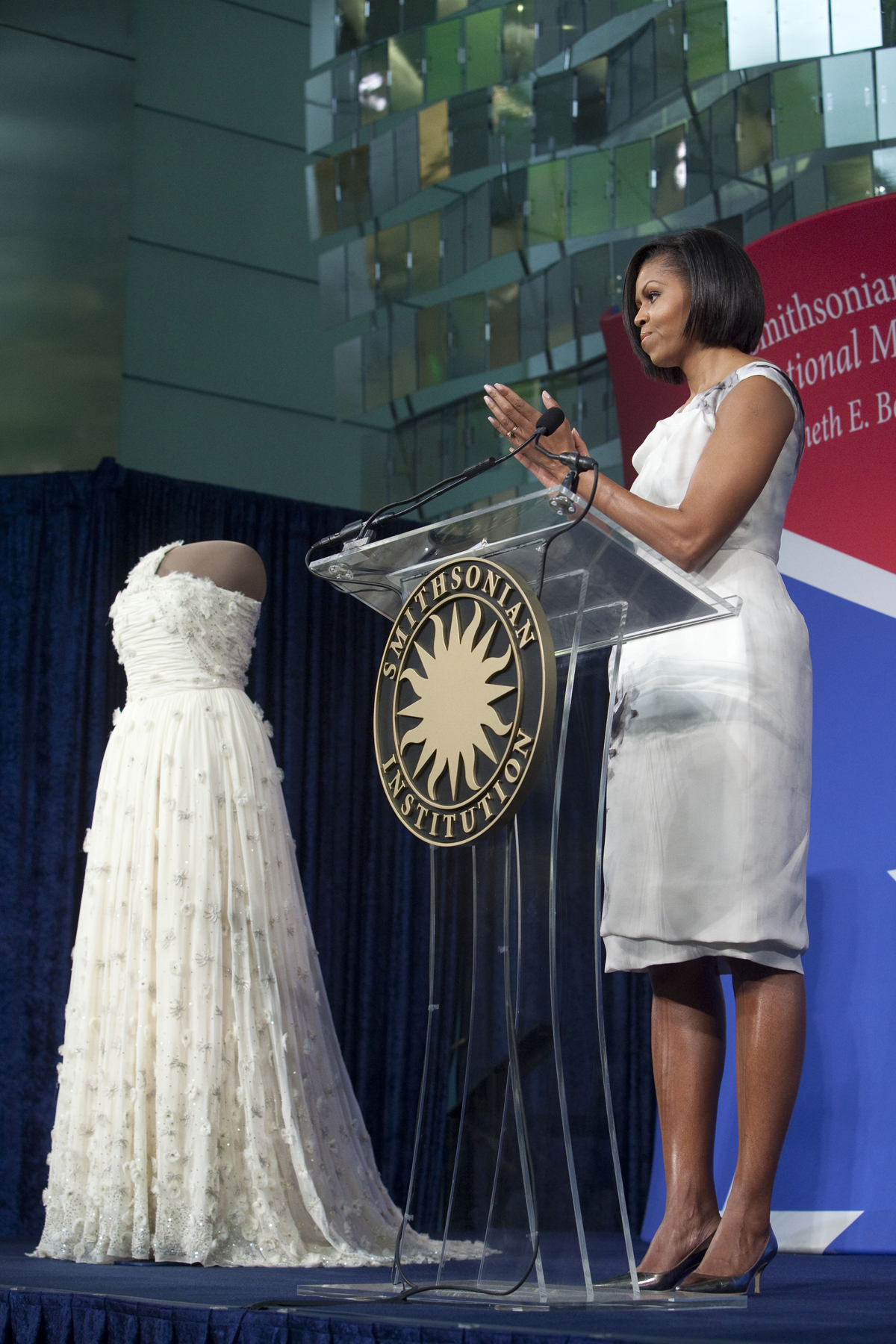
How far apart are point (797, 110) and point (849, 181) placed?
248 millimetres

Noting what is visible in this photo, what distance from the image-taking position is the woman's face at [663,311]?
1.83 metres

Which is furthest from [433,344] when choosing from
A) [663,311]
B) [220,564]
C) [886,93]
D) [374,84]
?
[663,311]

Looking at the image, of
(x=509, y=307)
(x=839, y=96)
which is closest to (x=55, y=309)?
(x=509, y=307)

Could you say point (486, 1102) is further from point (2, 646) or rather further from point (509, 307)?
point (509, 307)

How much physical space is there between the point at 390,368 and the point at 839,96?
5.98 ft

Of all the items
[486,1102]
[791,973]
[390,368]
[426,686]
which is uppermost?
[390,368]

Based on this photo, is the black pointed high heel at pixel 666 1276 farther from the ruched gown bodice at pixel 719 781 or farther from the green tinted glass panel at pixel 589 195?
the green tinted glass panel at pixel 589 195

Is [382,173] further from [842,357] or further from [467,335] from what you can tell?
[842,357]

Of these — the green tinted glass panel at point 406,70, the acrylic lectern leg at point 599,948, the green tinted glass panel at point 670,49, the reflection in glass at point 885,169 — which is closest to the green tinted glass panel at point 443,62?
the green tinted glass panel at point 406,70

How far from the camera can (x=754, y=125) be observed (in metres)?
3.71

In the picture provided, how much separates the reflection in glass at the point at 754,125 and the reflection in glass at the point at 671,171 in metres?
0.25

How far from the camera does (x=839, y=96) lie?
351 centimetres

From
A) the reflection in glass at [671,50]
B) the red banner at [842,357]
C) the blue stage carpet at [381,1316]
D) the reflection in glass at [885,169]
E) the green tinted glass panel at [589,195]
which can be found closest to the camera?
the blue stage carpet at [381,1316]

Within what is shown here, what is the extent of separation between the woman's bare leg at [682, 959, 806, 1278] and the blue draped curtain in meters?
2.73
